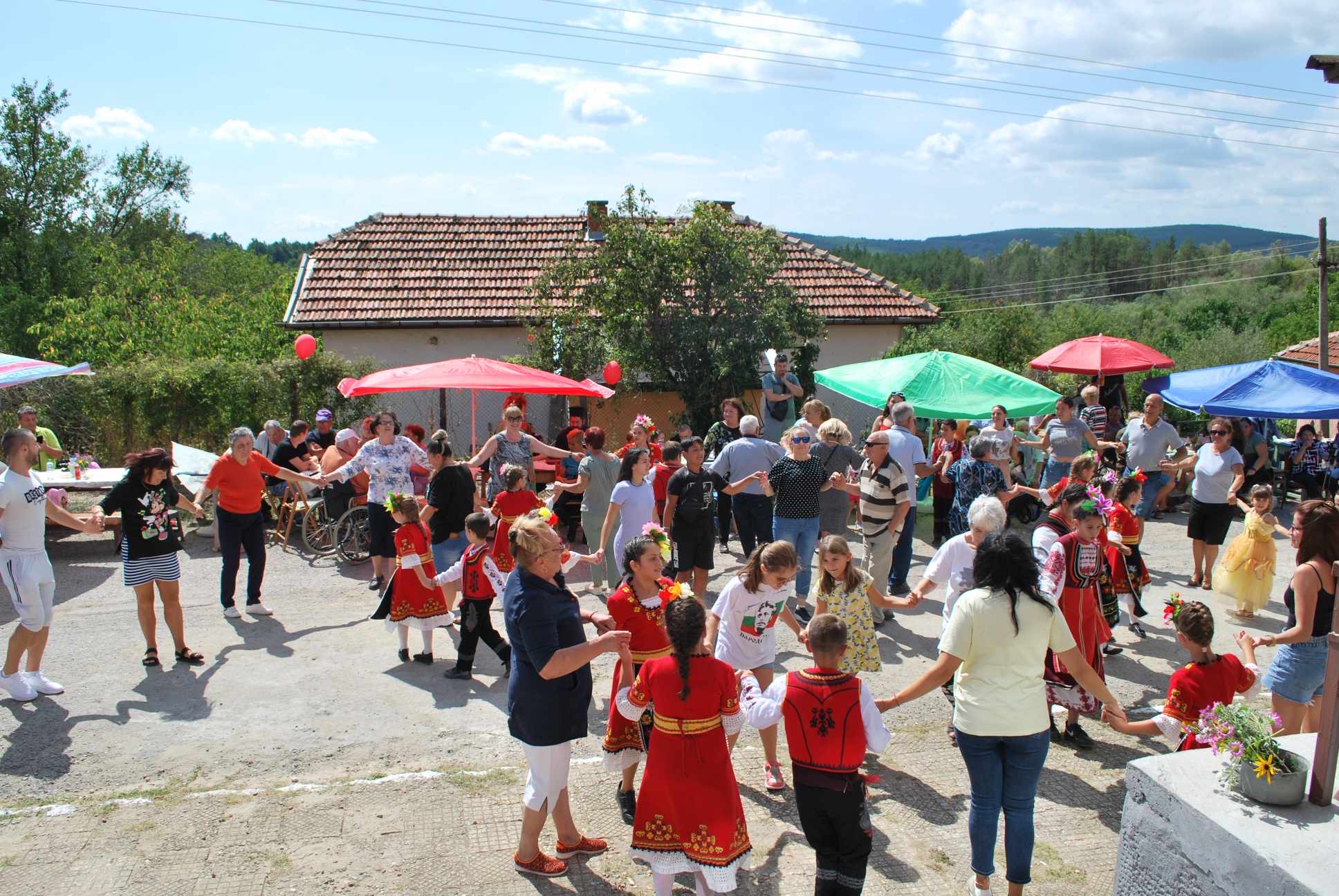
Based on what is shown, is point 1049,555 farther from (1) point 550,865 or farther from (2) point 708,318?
(2) point 708,318

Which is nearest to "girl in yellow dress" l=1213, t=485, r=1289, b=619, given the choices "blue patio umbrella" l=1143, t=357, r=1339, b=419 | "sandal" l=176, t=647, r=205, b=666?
"blue patio umbrella" l=1143, t=357, r=1339, b=419

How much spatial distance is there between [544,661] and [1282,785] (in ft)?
9.05

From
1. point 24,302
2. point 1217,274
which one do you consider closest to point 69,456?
point 24,302

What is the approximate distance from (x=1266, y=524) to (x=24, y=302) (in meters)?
32.0

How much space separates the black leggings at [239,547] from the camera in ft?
25.4

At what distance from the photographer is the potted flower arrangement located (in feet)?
10.7

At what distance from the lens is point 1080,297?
101 meters

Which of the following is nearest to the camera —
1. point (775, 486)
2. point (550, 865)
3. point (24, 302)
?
point (550, 865)

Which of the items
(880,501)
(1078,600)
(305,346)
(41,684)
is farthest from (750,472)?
(305,346)

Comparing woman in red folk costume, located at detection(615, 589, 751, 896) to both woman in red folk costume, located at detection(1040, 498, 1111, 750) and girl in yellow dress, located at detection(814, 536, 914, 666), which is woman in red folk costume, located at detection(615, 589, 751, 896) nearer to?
girl in yellow dress, located at detection(814, 536, 914, 666)

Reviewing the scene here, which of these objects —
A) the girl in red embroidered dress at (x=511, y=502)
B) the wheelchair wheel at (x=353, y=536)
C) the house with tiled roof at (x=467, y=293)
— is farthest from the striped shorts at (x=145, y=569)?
the house with tiled roof at (x=467, y=293)

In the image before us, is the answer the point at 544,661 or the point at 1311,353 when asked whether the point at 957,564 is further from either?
the point at 1311,353

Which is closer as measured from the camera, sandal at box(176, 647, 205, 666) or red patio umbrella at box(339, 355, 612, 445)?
sandal at box(176, 647, 205, 666)

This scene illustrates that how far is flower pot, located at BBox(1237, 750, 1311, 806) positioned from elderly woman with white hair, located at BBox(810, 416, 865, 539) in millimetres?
4518
